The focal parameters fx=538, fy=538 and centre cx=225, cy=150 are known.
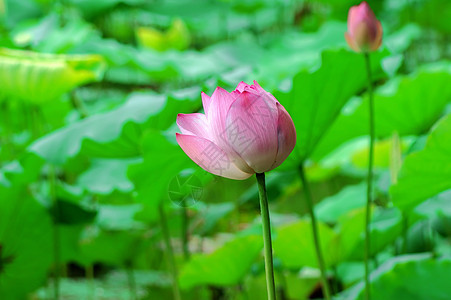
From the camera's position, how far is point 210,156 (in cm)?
28

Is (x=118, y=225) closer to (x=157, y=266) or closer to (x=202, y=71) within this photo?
(x=157, y=266)

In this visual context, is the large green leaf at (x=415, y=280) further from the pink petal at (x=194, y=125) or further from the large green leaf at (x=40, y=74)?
the large green leaf at (x=40, y=74)

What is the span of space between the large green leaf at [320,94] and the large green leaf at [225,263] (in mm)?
200

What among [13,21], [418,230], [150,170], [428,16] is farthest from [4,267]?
[428,16]

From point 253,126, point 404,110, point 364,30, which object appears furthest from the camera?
point 404,110

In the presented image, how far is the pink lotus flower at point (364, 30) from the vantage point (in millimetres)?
534

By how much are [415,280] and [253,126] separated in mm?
411

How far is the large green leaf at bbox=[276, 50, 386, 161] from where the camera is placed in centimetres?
60

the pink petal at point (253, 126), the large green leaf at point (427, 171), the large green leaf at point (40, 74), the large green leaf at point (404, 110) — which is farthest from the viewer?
the large green leaf at point (40, 74)

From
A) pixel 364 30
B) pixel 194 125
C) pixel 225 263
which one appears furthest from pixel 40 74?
pixel 194 125

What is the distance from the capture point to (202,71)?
162 centimetres

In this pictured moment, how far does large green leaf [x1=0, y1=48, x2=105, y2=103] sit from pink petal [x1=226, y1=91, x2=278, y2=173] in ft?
2.18

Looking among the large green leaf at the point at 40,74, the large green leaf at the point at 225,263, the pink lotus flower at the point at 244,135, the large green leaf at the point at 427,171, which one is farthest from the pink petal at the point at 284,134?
the large green leaf at the point at 40,74

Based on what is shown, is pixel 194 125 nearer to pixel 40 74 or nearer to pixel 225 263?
pixel 225 263
